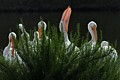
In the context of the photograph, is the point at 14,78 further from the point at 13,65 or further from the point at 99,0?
the point at 99,0

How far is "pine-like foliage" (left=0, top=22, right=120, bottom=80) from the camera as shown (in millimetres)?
2330

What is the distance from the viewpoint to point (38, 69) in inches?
92.4

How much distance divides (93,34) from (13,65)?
4343 mm

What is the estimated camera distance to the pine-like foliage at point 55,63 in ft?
7.64

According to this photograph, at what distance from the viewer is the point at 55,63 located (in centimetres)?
232

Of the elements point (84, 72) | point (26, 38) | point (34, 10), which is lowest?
point (84, 72)

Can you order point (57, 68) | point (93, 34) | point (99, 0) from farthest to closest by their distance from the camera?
point (99, 0), point (93, 34), point (57, 68)

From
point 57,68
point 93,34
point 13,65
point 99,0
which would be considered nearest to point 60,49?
point 57,68

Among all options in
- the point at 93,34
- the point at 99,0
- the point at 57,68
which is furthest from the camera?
the point at 99,0

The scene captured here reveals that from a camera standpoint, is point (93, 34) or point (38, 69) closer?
point (38, 69)

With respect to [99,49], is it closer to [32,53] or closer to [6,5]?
[32,53]

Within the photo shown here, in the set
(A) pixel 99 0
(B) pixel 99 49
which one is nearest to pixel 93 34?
(B) pixel 99 49

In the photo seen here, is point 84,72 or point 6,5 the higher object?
point 6,5

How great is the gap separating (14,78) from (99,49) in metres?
0.44
